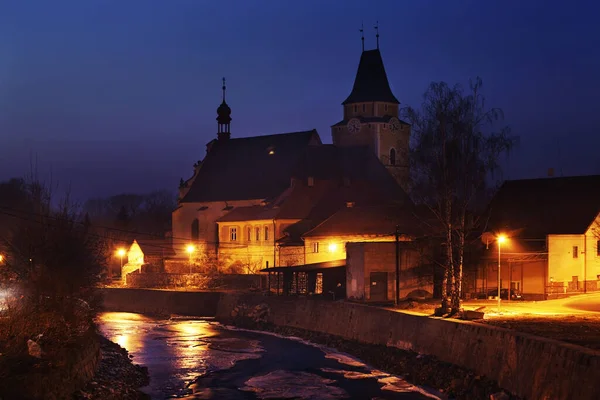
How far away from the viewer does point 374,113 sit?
89.6m

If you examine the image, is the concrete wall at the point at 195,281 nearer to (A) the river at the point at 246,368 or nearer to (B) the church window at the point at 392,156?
(A) the river at the point at 246,368

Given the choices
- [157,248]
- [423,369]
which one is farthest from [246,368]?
[157,248]

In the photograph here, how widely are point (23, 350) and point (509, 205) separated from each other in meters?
36.0

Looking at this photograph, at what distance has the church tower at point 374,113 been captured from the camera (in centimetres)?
8906

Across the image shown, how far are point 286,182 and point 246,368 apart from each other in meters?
46.6

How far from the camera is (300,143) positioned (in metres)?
89.8

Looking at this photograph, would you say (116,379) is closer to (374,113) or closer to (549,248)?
(549,248)

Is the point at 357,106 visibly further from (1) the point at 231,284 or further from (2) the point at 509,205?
(2) the point at 509,205

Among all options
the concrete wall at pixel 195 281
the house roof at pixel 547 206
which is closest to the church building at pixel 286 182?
the concrete wall at pixel 195 281

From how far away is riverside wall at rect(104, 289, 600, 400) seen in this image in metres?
24.3

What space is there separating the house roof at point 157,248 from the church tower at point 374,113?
783 inches

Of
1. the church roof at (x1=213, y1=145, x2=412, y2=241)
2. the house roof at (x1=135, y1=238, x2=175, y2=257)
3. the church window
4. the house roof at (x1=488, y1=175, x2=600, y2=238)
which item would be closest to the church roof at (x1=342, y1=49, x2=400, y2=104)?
the church window

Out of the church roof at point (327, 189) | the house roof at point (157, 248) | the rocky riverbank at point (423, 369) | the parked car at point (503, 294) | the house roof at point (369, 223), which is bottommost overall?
the rocky riverbank at point (423, 369)

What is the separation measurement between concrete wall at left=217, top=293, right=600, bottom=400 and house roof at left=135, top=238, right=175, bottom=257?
33.3 m
